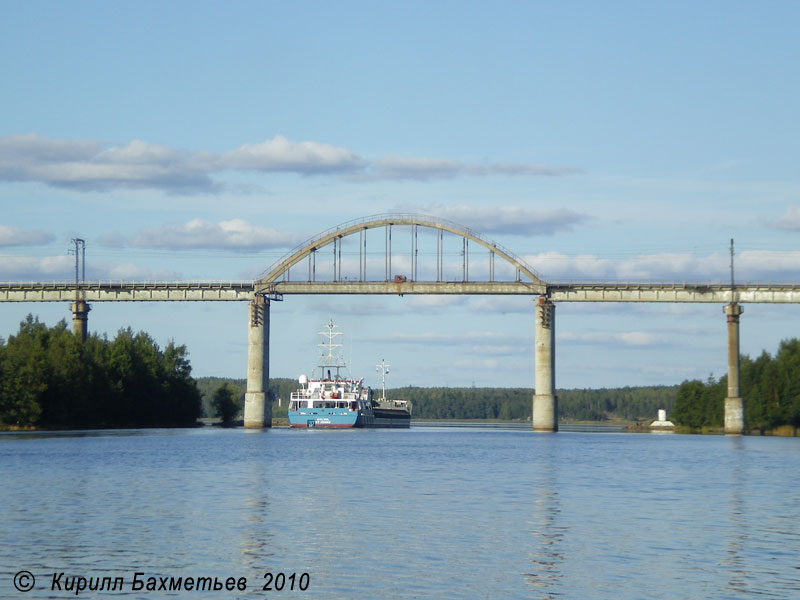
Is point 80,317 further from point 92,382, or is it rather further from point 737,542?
point 737,542

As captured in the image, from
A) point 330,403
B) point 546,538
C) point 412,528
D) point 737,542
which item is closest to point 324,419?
point 330,403

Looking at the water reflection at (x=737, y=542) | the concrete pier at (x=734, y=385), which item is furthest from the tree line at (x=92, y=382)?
the water reflection at (x=737, y=542)

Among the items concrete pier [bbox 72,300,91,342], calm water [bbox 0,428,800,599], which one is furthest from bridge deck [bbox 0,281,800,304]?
calm water [bbox 0,428,800,599]

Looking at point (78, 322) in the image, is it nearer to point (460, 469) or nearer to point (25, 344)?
point (25, 344)

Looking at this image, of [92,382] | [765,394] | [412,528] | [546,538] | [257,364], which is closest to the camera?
[546,538]

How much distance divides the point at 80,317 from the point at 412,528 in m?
125

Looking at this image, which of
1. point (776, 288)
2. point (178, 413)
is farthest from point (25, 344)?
point (776, 288)

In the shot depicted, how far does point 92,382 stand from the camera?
138 m

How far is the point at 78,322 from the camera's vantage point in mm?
152500

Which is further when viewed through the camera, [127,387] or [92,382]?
[127,387]

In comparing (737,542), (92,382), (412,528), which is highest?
(92,382)

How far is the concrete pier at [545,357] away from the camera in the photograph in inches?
5758

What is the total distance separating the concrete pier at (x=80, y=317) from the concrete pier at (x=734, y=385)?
81.8 m

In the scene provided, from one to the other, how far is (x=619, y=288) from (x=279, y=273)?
43774 mm
